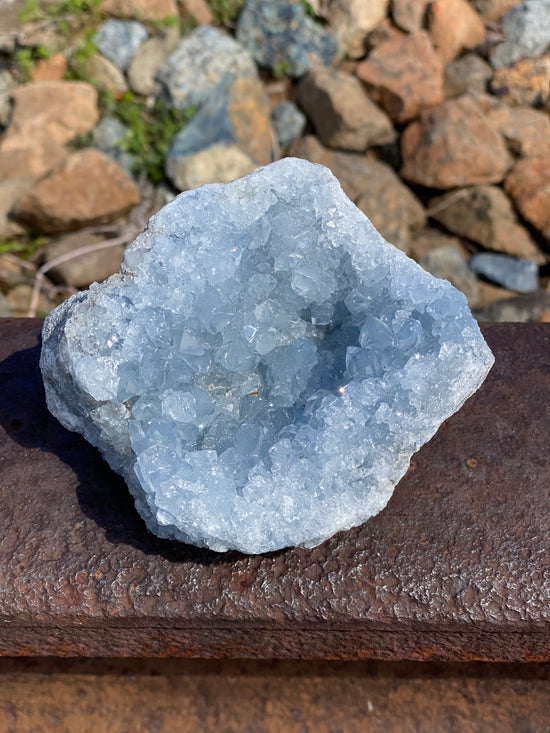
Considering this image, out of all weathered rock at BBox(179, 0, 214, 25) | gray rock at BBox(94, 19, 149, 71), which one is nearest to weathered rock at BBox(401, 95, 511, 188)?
weathered rock at BBox(179, 0, 214, 25)

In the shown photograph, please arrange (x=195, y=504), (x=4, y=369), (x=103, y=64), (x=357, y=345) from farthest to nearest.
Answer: (x=103, y=64) < (x=4, y=369) < (x=357, y=345) < (x=195, y=504)

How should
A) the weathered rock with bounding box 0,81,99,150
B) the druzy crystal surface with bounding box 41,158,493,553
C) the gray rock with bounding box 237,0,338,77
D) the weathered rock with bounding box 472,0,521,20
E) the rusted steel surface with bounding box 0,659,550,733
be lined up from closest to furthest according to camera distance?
1. the druzy crystal surface with bounding box 41,158,493,553
2. the rusted steel surface with bounding box 0,659,550,733
3. the weathered rock with bounding box 0,81,99,150
4. the gray rock with bounding box 237,0,338,77
5. the weathered rock with bounding box 472,0,521,20

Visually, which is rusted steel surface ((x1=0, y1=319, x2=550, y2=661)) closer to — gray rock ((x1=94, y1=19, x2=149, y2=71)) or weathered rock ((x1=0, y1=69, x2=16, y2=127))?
weathered rock ((x1=0, y1=69, x2=16, y2=127))

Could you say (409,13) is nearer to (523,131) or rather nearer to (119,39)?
(523,131)

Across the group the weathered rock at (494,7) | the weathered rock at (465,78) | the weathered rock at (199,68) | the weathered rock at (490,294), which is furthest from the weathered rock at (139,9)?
the weathered rock at (490,294)

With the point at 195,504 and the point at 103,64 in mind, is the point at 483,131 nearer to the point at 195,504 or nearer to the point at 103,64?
the point at 103,64

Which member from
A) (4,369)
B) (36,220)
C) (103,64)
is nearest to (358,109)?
(103,64)
